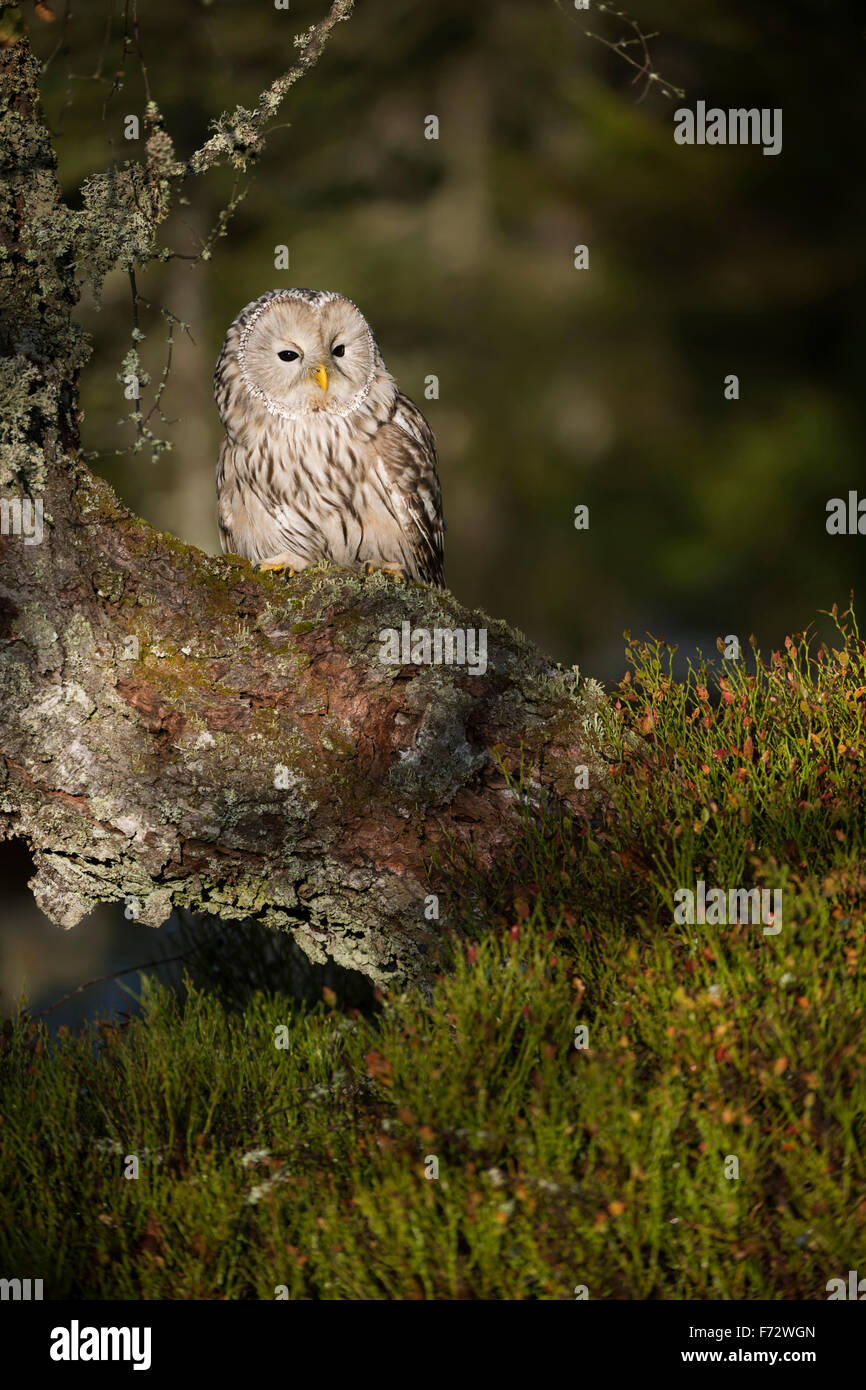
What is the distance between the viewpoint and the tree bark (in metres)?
3.27

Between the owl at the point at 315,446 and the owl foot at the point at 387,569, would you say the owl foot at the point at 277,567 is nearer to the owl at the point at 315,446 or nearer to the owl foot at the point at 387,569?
the owl at the point at 315,446

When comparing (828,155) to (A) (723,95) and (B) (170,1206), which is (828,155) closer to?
(A) (723,95)

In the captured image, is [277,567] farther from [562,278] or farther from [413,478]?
[562,278]

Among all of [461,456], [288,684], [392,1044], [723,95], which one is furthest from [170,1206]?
[723,95]

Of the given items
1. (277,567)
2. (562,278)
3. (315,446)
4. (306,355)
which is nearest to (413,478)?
(315,446)

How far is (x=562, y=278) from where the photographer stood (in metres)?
7.37

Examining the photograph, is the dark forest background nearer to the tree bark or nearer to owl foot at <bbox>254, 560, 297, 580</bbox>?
owl foot at <bbox>254, 560, 297, 580</bbox>

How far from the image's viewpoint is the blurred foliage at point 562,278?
22.5 feet

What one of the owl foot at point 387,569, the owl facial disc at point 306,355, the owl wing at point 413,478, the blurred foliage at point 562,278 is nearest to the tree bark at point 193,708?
the owl foot at point 387,569

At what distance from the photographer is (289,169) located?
23.0 ft

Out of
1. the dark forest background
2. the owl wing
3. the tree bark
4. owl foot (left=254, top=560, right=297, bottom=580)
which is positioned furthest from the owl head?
the dark forest background

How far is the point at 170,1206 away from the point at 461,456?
17.8ft

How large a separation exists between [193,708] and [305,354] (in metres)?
1.71

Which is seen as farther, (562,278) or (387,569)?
(562,278)
